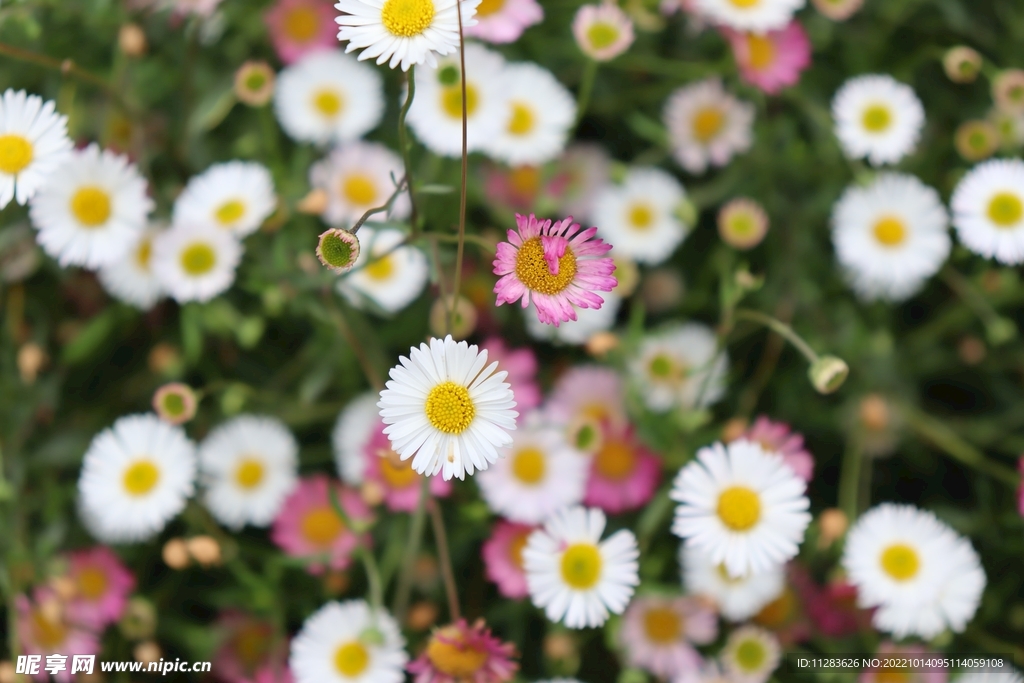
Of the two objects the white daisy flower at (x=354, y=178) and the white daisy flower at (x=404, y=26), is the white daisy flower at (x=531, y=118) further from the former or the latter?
the white daisy flower at (x=404, y=26)

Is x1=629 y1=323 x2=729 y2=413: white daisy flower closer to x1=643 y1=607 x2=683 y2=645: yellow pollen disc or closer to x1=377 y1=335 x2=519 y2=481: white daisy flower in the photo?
x1=643 y1=607 x2=683 y2=645: yellow pollen disc

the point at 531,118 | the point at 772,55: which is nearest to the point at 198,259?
the point at 531,118

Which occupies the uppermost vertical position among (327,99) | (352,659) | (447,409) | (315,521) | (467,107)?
(327,99)

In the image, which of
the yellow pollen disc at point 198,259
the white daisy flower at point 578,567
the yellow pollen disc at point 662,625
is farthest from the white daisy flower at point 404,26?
the yellow pollen disc at point 662,625

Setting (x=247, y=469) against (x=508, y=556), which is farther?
(x=247, y=469)

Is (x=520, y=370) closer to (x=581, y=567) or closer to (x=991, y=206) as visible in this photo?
(x=581, y=567)

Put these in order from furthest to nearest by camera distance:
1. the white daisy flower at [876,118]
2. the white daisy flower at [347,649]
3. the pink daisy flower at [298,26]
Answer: the pink daisy flower at [298,26], the white daisy flower at [876,118], the white daisy flower at [347,649]

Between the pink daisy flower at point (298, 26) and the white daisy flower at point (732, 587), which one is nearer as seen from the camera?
the white daisy flower at point (732, 587)
